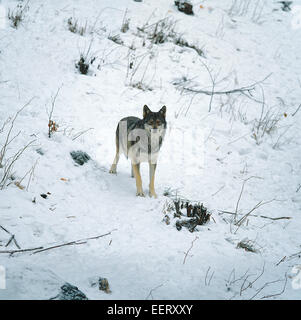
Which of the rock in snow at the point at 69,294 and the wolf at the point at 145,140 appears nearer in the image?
the rock in snow at the point at 69,294

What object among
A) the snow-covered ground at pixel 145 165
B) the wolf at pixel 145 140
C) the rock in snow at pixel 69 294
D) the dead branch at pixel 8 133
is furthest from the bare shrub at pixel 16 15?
the rock in snow at pixel 69 294

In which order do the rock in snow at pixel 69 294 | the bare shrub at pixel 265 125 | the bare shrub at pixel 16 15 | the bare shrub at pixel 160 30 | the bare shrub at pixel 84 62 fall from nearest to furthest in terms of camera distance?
the rock in snow at pixel 69 294, the bare shrub at pixel 265 125, the bare shrub at pixel 84 62, the bare shrub at pixel 16 15, the bare shrub at pixel 160 30

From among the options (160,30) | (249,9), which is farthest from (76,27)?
(249,9)

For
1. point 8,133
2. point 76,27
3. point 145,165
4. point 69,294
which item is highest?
point 76,27

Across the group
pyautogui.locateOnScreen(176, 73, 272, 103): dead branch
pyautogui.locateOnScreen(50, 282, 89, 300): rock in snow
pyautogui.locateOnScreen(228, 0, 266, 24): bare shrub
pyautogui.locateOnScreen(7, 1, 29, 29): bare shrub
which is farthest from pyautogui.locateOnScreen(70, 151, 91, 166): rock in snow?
pyautogui.locateOnScreen(228, 0, 266, 24): bare shrub

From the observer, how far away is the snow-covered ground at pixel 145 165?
2691 mm

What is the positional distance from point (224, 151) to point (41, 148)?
12.2 ft

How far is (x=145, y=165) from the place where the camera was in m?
5.61

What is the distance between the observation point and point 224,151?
6.03 m

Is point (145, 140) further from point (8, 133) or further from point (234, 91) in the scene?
point (234, 91)

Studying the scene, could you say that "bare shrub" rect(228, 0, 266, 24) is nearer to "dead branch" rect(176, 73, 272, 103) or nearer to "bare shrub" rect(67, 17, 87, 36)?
"dead branch" rect(176, 73, 272, 103)

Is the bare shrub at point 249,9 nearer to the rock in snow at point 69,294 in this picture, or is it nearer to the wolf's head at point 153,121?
the wolf's head at point 153,121

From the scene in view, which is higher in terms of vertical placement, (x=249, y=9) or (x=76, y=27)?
(x=249, y=9)

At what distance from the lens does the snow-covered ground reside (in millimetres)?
2691
